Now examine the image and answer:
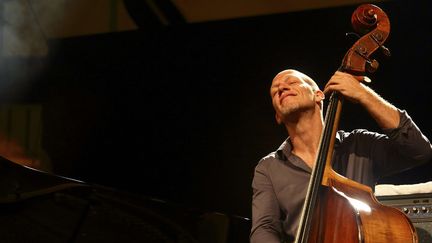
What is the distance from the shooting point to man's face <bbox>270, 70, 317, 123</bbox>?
7.04ft

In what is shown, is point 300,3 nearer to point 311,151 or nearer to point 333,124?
point 311,151

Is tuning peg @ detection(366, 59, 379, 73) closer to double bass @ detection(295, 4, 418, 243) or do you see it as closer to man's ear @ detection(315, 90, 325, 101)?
double bass @ detection(295, 4, 418, 243)

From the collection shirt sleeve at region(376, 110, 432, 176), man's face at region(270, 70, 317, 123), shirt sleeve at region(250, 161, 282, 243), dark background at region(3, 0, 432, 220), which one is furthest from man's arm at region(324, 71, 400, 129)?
dark background at region(3, 0, 432, 220)

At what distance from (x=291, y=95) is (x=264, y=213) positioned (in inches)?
15.9

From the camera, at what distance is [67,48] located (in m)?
3.57

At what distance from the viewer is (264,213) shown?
2.14 metres

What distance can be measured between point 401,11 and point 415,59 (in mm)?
217

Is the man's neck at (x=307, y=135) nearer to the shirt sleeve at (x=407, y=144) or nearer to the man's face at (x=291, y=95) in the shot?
the man's face at (x=291, y=95)

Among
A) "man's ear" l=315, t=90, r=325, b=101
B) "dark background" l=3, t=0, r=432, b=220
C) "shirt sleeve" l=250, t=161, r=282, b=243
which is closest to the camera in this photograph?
"shirt sleeve" l=250, t=161, r=282, b=243

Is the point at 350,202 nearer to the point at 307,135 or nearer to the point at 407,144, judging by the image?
the point at 407,144

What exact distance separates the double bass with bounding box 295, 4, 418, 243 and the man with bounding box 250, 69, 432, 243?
26 cm

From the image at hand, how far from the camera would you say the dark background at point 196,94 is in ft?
9.12

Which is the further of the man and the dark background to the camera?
the dark background

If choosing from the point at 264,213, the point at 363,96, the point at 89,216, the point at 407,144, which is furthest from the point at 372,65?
the point at 89,216
